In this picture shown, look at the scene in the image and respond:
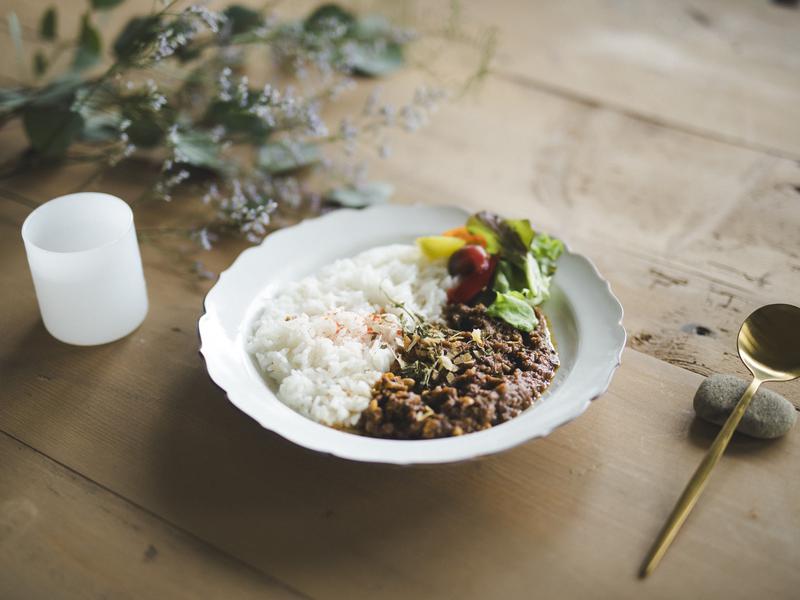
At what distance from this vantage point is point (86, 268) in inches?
56.9

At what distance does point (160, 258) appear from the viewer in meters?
1.85

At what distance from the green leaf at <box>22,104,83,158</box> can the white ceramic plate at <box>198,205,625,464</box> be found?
752mm

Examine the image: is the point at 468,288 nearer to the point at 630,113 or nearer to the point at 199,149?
the point at 199,149

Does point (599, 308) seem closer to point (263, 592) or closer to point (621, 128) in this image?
point (263, 592)

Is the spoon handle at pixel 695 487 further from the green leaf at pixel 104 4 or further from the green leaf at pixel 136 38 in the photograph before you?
the green leaf at pixel 104 4

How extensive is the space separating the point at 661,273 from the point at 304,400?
0.98 meters

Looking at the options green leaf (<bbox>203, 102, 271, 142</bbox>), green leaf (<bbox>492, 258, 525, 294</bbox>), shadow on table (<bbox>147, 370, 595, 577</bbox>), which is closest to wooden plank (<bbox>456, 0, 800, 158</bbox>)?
green leaf (<bbox>203, 102, 271, 142</bbox>)

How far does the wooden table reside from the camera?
1188 millimetres

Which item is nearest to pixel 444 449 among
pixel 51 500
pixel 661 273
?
pixel 51 500

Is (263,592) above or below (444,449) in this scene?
below

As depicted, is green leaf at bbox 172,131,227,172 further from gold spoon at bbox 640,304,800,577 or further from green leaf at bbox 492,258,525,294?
gold spoon at bbox 640,304,800,577

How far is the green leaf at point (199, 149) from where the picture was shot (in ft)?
6.48

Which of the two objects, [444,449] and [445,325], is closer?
[444,449]

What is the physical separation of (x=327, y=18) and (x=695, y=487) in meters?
1.86
